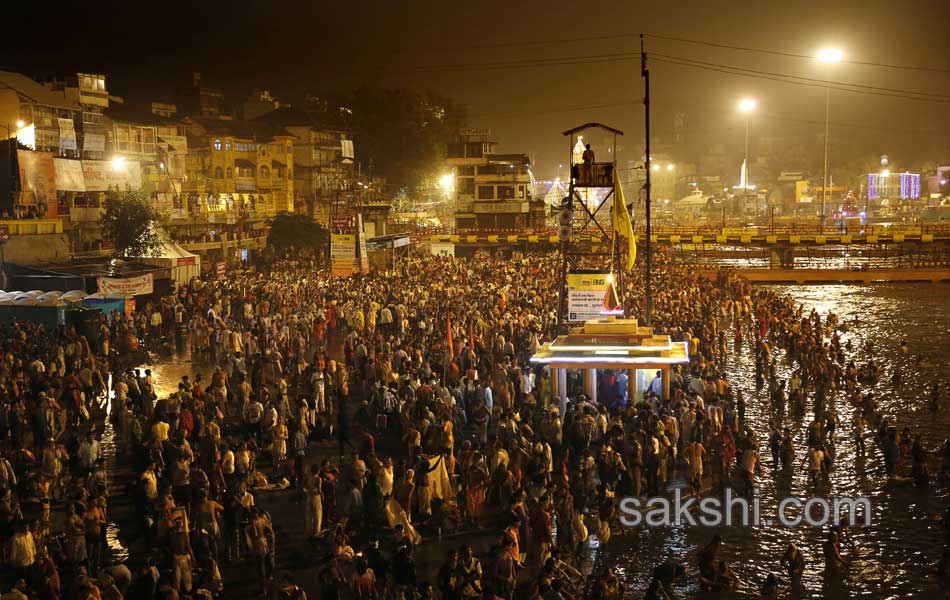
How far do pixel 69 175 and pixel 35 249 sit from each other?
13155 millimetres

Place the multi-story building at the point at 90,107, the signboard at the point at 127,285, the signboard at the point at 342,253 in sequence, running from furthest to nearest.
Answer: the multi-story building at the point at 90,107 < the signboard at the point at 342,253 < the signboard at the point at 127,285

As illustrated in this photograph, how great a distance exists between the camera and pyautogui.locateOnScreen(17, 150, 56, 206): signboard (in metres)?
39.0

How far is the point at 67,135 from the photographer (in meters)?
50.7

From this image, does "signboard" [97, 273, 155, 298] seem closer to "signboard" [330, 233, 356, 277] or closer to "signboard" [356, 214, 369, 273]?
"signboard" [330, 233, 356, 277]

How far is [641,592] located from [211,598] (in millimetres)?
5168

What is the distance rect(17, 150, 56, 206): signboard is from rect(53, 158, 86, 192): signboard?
3.67 metres

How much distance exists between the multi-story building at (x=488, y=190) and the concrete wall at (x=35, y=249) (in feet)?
139

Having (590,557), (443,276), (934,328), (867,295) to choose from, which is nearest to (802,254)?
(867,295)

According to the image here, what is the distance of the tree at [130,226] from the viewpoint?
131 feet

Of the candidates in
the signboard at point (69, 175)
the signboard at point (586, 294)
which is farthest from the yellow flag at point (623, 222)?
the signboard at point (69, 175)

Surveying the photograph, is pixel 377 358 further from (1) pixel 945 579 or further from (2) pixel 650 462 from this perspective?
(1) pixel 945 579

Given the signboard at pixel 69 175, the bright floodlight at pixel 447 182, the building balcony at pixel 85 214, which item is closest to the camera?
the signboard at pixel 69 175

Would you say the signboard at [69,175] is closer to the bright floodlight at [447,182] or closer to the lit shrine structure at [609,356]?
the lit shrine structure at [609,356]

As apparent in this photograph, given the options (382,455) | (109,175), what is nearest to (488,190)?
(109,175)
